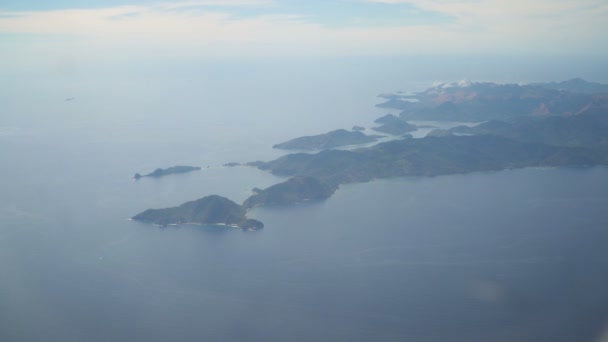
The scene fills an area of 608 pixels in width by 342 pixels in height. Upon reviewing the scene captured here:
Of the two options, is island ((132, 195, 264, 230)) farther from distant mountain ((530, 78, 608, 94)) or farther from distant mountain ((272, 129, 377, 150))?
distant mountain ((530, 78, 608, 94))

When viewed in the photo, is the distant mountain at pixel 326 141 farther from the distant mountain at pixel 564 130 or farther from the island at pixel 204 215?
the island at pixel 204 215

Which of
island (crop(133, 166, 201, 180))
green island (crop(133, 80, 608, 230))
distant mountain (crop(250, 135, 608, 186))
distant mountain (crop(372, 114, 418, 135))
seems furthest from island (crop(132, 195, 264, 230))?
distant mountain (crop(372, 114, 418, 135))

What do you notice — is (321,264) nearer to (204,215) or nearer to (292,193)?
(204,215)

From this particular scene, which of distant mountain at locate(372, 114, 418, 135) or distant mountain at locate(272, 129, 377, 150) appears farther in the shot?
distant mountain at locate(372, 114, 418, 135)

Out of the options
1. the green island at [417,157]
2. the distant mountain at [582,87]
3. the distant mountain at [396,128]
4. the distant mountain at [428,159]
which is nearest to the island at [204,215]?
the green island at [417,157]

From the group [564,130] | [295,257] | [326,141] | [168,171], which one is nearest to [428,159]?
[326,141]
